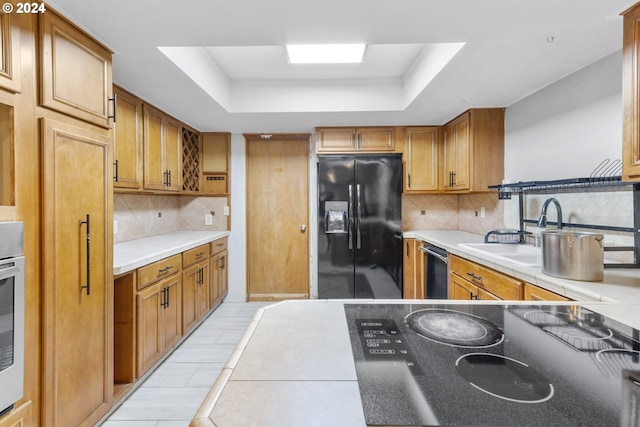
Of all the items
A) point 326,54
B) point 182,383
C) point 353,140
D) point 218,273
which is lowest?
point 182,383

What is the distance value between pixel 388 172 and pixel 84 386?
301cm

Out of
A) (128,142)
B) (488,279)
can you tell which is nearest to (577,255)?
(488,279)

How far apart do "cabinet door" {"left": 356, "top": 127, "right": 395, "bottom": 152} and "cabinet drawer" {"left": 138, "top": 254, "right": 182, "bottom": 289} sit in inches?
89.2

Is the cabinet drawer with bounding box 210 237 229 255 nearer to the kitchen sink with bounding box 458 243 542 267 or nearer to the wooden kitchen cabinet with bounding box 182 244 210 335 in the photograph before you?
the wooden kitchen cabinet with bounding box 182 244 210 335

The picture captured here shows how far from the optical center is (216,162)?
3.72m

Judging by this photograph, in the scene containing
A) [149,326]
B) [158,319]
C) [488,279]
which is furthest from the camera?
[158,319]

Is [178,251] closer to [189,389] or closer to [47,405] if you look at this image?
[189,389]

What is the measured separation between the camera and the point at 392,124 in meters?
3.40

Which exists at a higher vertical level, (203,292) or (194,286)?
(194,286)

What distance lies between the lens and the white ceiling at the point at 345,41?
4.56ft

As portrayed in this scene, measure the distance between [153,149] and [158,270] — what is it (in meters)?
1.14

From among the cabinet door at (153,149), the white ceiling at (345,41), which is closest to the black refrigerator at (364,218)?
the white ceiling at (345,41)

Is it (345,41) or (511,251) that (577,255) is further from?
(345,41)

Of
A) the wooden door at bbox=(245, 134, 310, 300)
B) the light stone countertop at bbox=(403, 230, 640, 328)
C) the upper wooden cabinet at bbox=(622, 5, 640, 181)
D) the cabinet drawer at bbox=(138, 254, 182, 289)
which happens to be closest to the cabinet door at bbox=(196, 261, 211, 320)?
the cabinet drawer at bbox=(138, 254, 182, 289)
